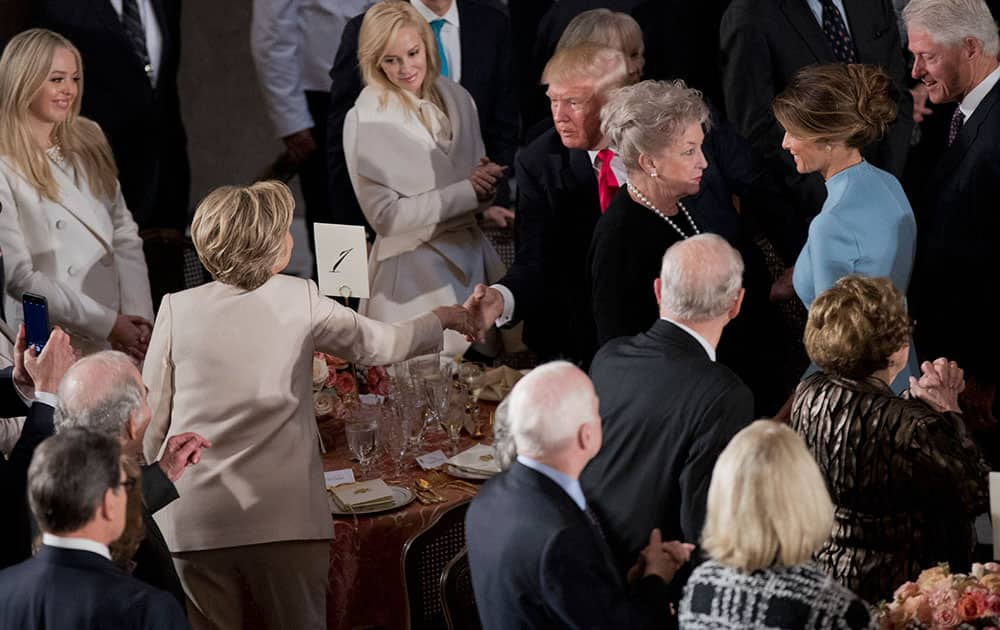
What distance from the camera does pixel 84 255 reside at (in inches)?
216

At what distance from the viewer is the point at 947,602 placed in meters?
2.97

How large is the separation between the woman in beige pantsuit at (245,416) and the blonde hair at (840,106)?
5.15ft

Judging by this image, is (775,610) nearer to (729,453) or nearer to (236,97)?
(729,453)

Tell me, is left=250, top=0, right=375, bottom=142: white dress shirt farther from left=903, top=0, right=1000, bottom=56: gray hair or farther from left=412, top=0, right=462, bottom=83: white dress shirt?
left=903, top=0, right=1000, bottom=56: gray hair

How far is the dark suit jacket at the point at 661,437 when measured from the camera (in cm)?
324

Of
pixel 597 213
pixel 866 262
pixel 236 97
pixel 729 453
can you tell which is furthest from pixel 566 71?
pixel 236 97

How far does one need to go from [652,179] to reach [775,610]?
202cm

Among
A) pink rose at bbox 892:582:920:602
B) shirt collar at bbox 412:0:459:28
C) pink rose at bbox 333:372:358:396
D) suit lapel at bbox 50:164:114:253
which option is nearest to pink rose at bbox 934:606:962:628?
pink rose at bbox 892:582:920:602

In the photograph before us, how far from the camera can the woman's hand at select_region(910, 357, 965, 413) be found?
143 inches

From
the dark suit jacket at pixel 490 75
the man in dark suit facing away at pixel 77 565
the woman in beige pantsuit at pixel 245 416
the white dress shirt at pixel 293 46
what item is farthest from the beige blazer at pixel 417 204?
the man in dark suit facing away at pixel 77 565

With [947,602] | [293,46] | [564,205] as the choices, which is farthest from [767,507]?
[293,46]

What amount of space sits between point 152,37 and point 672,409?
14.5 ft

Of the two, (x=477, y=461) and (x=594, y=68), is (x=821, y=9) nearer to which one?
(x=594, y=68)

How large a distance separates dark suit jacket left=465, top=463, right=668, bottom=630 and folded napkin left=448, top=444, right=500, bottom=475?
1.32m
